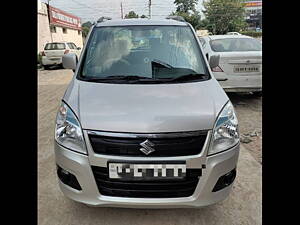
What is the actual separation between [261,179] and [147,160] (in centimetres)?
177

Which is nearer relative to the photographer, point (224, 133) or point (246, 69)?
point (224, 133)

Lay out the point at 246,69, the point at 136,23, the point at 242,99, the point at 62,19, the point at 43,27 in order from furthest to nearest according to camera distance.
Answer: the point at 62,19 < the point at 43,27 < the point at 242,99 < the point at 246,69 < the point at 136,23

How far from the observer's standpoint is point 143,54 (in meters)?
2.88

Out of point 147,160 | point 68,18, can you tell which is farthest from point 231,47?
point 68,18

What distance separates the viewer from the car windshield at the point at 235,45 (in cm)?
574

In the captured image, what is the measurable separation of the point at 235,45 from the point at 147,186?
4.87m

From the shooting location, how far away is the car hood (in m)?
1.92

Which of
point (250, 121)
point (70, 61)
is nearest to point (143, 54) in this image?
point (70, 61)

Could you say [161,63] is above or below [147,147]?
above

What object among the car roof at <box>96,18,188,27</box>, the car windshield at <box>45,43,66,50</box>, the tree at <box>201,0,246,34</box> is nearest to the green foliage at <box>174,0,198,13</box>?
the tree at <box>201,0,246,34</box>

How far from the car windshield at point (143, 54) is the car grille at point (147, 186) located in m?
1.00

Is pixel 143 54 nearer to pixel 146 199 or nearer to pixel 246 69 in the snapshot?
pixel 146 199

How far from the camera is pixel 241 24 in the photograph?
156 ft
